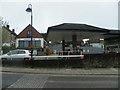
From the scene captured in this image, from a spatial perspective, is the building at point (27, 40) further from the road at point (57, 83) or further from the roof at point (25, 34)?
the road at point (57, 83)

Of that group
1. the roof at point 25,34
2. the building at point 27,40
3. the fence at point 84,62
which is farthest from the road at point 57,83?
the roof at point 25,34

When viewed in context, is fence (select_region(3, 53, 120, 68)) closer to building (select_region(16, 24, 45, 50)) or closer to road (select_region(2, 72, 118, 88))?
road (select_region(2, 72, 118, 88))

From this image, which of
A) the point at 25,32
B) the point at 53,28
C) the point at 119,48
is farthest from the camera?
the point at 25,32

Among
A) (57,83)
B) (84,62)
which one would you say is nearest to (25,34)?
(84,62)

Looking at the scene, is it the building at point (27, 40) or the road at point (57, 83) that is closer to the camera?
the road at point (57, 83)

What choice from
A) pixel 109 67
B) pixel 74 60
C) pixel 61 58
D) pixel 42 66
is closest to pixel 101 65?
pixel 109 67

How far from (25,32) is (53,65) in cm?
4169

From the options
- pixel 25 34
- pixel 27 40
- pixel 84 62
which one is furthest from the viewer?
pixel 25 34

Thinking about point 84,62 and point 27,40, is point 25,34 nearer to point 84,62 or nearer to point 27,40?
point 27,40

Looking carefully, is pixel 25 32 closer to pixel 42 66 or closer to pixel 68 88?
pixel 42 66

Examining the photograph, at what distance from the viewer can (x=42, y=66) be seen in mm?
16188

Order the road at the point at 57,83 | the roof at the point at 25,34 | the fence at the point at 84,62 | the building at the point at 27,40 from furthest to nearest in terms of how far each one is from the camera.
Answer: the roof at the point at 25,34
the building at the point at 27,40
the fence at the point at 84,62
the road at the point at 57,83

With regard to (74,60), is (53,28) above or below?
above

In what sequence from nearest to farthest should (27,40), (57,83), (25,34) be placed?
1. (57,83)
2. (27,40)
3. (25,34)
